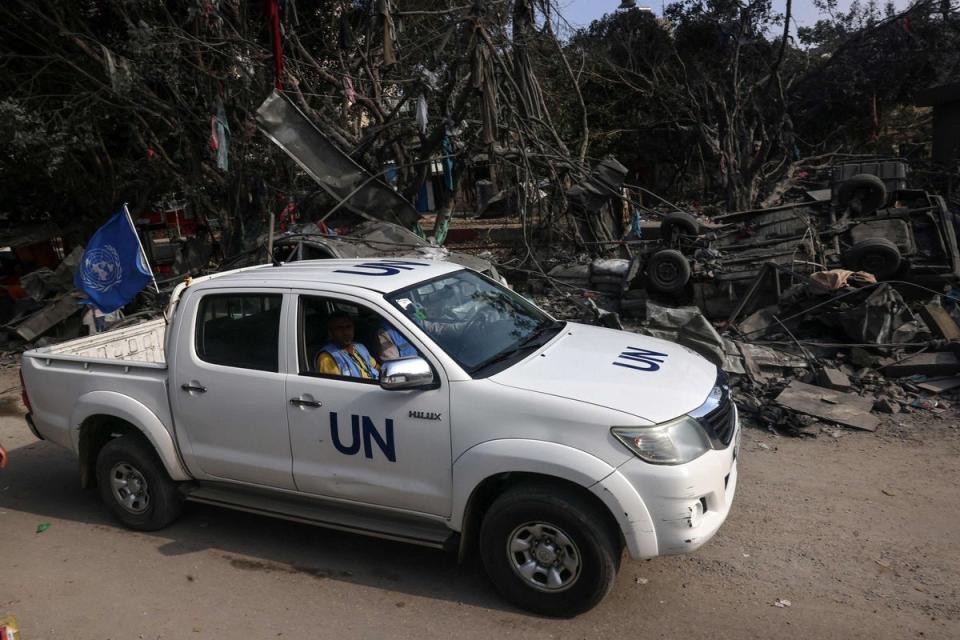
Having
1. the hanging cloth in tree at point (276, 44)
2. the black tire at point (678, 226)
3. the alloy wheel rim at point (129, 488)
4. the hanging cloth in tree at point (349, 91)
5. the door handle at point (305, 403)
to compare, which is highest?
the hanging cloth in tree at point (276, 44)

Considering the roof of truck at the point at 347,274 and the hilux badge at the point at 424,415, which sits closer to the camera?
the hilux badge at the point at 424,415

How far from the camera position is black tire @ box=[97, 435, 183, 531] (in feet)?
16.6

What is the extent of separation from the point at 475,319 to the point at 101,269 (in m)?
4.46

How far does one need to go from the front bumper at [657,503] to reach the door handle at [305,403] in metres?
1.66

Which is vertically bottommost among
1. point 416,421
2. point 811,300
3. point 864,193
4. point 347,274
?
point 811,300

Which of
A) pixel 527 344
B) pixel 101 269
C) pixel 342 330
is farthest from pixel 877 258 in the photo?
pixel 101 269

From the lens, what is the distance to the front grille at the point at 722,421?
384cm

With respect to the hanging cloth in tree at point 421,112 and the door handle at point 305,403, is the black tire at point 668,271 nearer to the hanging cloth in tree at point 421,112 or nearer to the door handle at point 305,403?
the hanging cloth in tree at point 421,112

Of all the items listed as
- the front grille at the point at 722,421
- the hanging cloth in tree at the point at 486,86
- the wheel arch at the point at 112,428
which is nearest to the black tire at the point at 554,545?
the front grille at the point at 722,421

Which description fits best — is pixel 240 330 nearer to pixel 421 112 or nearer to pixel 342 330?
pixel 342 330

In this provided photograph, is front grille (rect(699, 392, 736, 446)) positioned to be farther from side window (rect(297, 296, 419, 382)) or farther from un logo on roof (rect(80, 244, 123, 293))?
un logo on roof (rect(80, 244, 123, 293))

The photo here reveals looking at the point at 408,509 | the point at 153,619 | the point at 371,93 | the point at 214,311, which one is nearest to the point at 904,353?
the point at 408,509

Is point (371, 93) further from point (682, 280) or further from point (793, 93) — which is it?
point (793, 93)

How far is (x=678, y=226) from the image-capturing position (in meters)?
10.8
